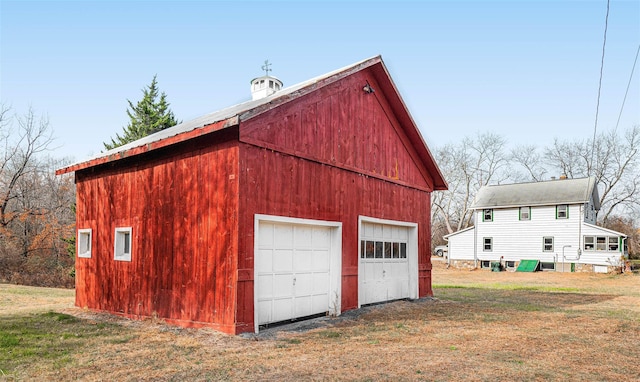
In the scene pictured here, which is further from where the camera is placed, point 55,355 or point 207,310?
point 207,310

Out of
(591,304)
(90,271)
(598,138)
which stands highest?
(598,138)

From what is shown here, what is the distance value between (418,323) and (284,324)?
2888mm

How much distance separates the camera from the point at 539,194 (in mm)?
33406

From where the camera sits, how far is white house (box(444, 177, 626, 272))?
30328mm

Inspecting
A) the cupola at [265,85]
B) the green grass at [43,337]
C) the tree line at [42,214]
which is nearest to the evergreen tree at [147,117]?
the tree line at [42,214]

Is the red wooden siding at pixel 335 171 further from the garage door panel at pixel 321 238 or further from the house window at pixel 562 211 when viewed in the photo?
the house window at pixel 562 211

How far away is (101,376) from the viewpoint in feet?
18.8

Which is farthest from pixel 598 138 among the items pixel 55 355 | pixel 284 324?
pixel 55 355

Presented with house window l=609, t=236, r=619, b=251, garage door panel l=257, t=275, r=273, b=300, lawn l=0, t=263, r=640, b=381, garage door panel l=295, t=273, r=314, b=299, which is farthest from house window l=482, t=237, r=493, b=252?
garage door panel l=257, t=275, r=273, b=300

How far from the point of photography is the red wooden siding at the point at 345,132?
9.37 metres

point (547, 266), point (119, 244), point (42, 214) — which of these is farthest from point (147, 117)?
point (547, 266)

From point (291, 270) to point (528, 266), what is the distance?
1065 inches

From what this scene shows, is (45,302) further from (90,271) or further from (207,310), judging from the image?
(207,310)

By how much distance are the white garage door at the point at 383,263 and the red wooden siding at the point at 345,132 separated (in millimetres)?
1511
